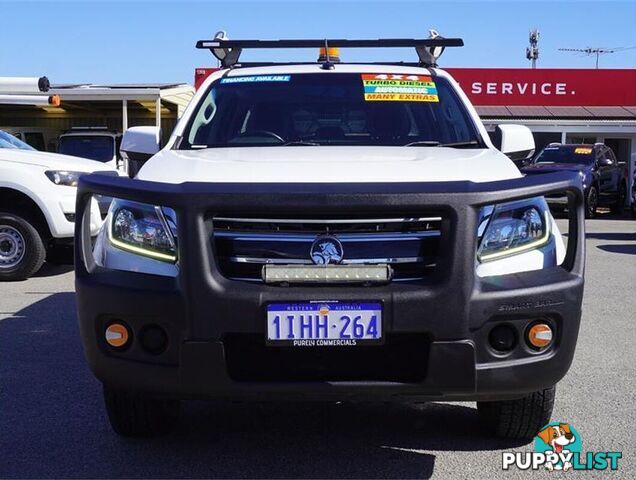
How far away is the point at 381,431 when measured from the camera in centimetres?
400

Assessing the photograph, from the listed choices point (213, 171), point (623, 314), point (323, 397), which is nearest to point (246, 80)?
point (213, 171)

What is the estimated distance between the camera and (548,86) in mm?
27078

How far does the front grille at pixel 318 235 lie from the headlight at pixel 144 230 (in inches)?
7.1

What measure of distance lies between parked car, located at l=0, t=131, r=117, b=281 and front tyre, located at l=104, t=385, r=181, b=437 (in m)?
5.00

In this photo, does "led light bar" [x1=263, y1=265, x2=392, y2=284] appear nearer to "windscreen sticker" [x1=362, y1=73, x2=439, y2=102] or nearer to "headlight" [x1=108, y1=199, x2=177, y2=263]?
"headlight" [x1=108, y1=199, x2=177, y2=263]

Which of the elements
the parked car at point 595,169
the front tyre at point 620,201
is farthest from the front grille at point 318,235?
the front tyre at point 620,201

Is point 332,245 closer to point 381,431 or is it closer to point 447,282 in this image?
point 447,282

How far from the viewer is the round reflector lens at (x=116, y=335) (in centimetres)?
314

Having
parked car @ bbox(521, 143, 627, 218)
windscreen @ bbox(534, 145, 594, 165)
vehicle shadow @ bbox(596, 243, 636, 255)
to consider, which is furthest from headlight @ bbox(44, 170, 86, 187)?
windscreen @ bbox(534, 145, 594, 165)

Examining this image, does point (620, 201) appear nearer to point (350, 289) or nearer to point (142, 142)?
point (142, 142)

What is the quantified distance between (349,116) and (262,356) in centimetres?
196

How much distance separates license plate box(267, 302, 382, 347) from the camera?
2.99 m

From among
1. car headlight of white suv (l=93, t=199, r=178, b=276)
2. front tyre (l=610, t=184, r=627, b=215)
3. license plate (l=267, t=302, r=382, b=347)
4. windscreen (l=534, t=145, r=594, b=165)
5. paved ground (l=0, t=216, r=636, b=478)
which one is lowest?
front tyre (l=610, t=184, r=627, b=215)

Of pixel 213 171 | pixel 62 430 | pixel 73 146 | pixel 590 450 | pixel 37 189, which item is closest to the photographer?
pixel 213 171
